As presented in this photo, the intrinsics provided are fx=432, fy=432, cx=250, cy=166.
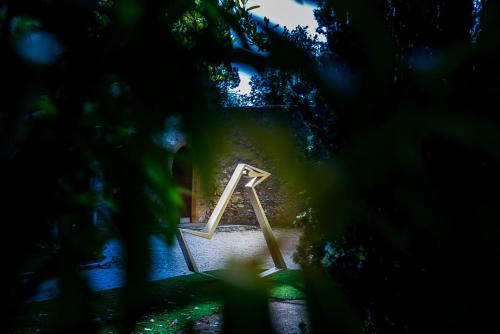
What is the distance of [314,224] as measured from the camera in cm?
38

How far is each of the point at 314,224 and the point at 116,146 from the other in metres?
0.26

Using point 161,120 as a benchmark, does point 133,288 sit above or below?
below

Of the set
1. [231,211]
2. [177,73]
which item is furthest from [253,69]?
[231,211]

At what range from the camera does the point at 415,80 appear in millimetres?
340

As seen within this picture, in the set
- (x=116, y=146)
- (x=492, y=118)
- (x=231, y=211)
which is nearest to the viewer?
(x=492, y=118)

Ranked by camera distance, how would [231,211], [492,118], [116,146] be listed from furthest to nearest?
[231,211], [116,146], [492,118]

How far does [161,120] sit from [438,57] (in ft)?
0.79

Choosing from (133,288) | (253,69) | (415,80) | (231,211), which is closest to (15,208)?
(133,288)

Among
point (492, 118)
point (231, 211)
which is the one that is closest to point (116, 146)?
point (492, 118)

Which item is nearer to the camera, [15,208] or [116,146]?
[15,208]

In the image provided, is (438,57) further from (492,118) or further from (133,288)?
(133,288)

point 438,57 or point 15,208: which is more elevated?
point 438,57

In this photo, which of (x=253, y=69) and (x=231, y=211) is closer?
(x=253, y=69)

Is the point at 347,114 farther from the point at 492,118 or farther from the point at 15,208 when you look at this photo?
the point at 15,208
